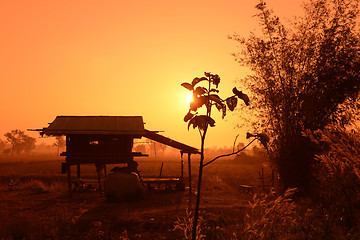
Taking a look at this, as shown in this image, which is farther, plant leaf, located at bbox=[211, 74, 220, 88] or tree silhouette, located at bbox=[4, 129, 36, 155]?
tree silhouette, located at bbox=[4, 129, 36, 155]

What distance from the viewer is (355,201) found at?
23.5ft

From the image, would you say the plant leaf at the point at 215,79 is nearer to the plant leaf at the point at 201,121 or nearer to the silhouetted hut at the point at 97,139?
the plant leaf at the point at 201,121

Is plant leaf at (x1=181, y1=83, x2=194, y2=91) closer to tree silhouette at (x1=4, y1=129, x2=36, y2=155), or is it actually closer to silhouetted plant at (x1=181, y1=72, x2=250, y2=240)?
silhouetted plant at (x1=181, y1=72, x2=250, y2=240)

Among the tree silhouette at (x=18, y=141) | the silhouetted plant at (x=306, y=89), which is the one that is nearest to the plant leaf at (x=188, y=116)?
the silhouetted plant at (x=306, y=89)

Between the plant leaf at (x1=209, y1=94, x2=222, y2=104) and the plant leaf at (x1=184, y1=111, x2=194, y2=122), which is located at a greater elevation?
the plant leaf at (x1=209, y1=94, x2=222, y2=104)

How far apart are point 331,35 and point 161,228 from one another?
1213 cm

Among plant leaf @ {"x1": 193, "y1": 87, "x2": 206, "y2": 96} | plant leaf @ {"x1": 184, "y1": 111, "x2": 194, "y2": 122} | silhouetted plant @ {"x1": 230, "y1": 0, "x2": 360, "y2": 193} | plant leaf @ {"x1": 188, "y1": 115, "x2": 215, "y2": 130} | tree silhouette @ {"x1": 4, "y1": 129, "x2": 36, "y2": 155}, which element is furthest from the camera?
tree silhouette @ {"x1": 4, "y1": 129, "x2": 36, "y2": 155}

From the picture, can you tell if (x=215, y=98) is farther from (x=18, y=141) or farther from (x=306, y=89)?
(x=18, y=141)

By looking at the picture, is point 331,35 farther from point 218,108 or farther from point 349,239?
point 218,108

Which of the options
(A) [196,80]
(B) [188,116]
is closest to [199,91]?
(A) [196,80]

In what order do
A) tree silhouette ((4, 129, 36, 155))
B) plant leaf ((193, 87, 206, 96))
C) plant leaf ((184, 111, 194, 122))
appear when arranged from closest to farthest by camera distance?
plant leaf ((184, 111, 194, 122)) → plant leaf ((193, 87, 206, 96)) → tree silhouette ((4, 129, 36, 155))

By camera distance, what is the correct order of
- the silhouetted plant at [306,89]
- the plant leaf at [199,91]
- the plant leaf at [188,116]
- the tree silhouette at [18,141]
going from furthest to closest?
the tree silhouette at [18,141] < the silhouetted plant at [306,89] < the plant leaf at [199,91] < the plant leaf at [188,116]

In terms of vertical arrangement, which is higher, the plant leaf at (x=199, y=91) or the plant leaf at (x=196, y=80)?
the plant leaf at (x=196, y=80)

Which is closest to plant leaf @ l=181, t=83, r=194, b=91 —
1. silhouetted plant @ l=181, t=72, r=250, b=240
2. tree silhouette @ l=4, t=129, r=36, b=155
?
silhouetted plant @ l=181, t=72, r=250, b=240
